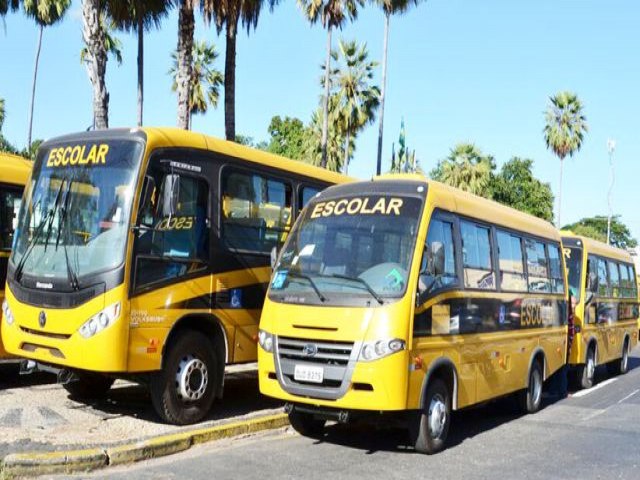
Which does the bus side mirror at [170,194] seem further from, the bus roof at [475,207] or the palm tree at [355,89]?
the palm tree at [355,89]

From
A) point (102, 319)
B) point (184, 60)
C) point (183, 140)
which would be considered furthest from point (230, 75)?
point (102, 319)

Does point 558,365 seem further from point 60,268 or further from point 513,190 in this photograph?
point 513,190

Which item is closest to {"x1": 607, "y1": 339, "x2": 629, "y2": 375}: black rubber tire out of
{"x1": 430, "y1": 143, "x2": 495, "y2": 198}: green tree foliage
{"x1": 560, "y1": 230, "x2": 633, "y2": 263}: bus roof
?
{"x1": 560, "y1": 230, "x2": 633, "y2": 263}: bus roof

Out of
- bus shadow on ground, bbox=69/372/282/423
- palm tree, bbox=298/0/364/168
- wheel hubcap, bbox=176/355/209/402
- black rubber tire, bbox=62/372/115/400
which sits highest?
palm tree, bbox=298/0/364/168

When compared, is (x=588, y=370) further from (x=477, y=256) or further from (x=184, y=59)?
(x=184, y=59)

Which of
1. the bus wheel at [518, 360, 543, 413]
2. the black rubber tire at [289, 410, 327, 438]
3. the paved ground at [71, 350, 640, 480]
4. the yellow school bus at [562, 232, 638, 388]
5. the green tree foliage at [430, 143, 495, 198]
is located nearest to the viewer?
the paved ground at [71, 350, 640, 480]

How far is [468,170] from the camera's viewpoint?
4475 cm

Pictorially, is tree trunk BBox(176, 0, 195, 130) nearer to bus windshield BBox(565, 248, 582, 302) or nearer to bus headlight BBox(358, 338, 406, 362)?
bus windshield BBox(565, 248, 582, 302)

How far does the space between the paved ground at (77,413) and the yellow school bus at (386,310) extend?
1.54 metres

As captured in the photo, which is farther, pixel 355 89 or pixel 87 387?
pixel 355 89

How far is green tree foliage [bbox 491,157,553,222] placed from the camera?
6284 centimetres

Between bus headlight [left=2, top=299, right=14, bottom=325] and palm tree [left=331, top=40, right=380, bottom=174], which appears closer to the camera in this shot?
bus headlight [left=2, top=299, right=14, bottom=325]

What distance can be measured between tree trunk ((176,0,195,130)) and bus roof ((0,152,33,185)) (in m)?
6.58

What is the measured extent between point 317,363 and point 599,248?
1040cm
